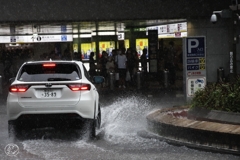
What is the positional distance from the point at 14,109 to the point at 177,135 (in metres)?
3.06

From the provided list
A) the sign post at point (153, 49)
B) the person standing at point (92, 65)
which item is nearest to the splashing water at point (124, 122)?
the person standing at point (92, 65)

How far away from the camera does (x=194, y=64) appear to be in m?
17.4

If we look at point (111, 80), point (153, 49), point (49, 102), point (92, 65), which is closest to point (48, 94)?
point (49, 102)

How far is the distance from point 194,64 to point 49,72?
20.4ft

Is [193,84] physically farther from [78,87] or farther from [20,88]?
[20,88]

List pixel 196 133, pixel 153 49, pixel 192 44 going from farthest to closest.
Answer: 1. pixel 153 49
2. pixel 192 44
3. pixel 196 133

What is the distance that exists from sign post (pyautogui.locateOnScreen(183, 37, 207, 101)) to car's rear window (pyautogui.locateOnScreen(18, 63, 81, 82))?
5.65 metres

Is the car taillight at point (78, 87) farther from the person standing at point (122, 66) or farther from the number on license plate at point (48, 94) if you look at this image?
the person standing at point (122, 66)

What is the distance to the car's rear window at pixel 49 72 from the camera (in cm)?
1205

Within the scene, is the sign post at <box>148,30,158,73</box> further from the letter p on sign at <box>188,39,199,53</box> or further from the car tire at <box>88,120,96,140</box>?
the car tire at <box>88,120,96,140</box>

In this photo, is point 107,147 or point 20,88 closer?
point 107,147

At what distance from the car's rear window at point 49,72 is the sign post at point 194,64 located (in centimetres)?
565

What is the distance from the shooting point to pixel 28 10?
1066 inches

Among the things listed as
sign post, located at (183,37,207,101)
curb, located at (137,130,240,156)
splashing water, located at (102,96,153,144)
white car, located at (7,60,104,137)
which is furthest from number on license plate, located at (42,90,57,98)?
sign post, located at (183,37,207,101)
